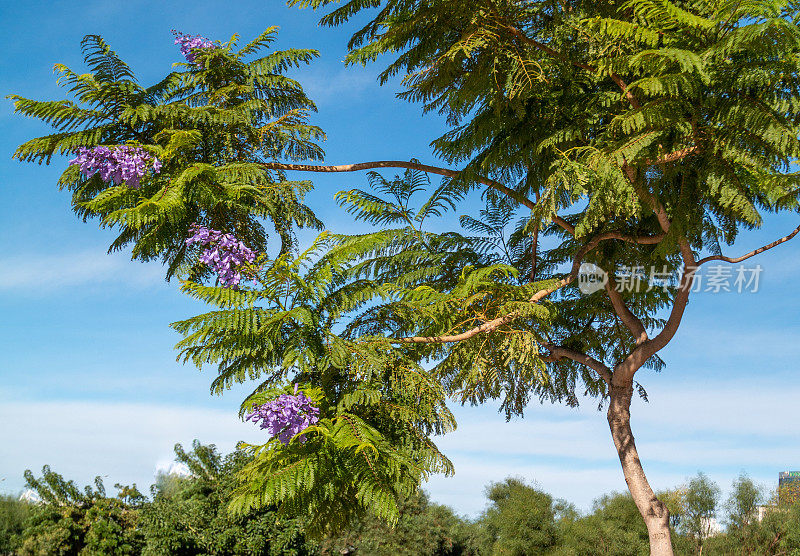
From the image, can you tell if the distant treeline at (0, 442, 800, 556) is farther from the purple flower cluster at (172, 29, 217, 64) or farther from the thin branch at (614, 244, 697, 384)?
the purple flower cluster at (172, 29, 217, 64)

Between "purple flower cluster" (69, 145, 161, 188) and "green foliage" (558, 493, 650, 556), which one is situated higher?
"purple flower cluster" (69, 145, 161, 188)

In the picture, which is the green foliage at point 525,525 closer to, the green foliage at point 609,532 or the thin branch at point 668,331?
→ the green foliage at point 609,532

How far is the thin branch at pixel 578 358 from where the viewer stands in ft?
29.3

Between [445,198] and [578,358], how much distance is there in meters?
3.11

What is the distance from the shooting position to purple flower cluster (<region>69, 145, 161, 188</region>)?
5.35 m

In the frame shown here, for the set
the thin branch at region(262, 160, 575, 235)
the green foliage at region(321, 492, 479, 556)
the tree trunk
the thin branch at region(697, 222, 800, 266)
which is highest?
the thin branch at region(262, 160, 575, 235)

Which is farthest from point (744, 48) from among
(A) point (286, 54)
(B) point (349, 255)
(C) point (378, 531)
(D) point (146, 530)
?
(C) point (378, 531)

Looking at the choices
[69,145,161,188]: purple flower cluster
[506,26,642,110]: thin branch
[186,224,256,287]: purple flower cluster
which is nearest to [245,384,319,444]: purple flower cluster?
[186,224,256,287]: purple flower cluster

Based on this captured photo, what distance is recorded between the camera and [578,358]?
916 centimetres

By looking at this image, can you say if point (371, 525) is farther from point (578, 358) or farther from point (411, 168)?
point (411, 168)

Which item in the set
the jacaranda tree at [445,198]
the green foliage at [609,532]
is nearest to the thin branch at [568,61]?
the jacaranda tree at [445,198]

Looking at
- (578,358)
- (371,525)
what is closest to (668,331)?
(578,358)

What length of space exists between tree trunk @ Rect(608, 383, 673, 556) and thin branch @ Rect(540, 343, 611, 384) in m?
0.35

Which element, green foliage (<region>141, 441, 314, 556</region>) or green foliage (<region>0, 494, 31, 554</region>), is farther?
green foliage (<region>0, 494, 31, 554</region>)
